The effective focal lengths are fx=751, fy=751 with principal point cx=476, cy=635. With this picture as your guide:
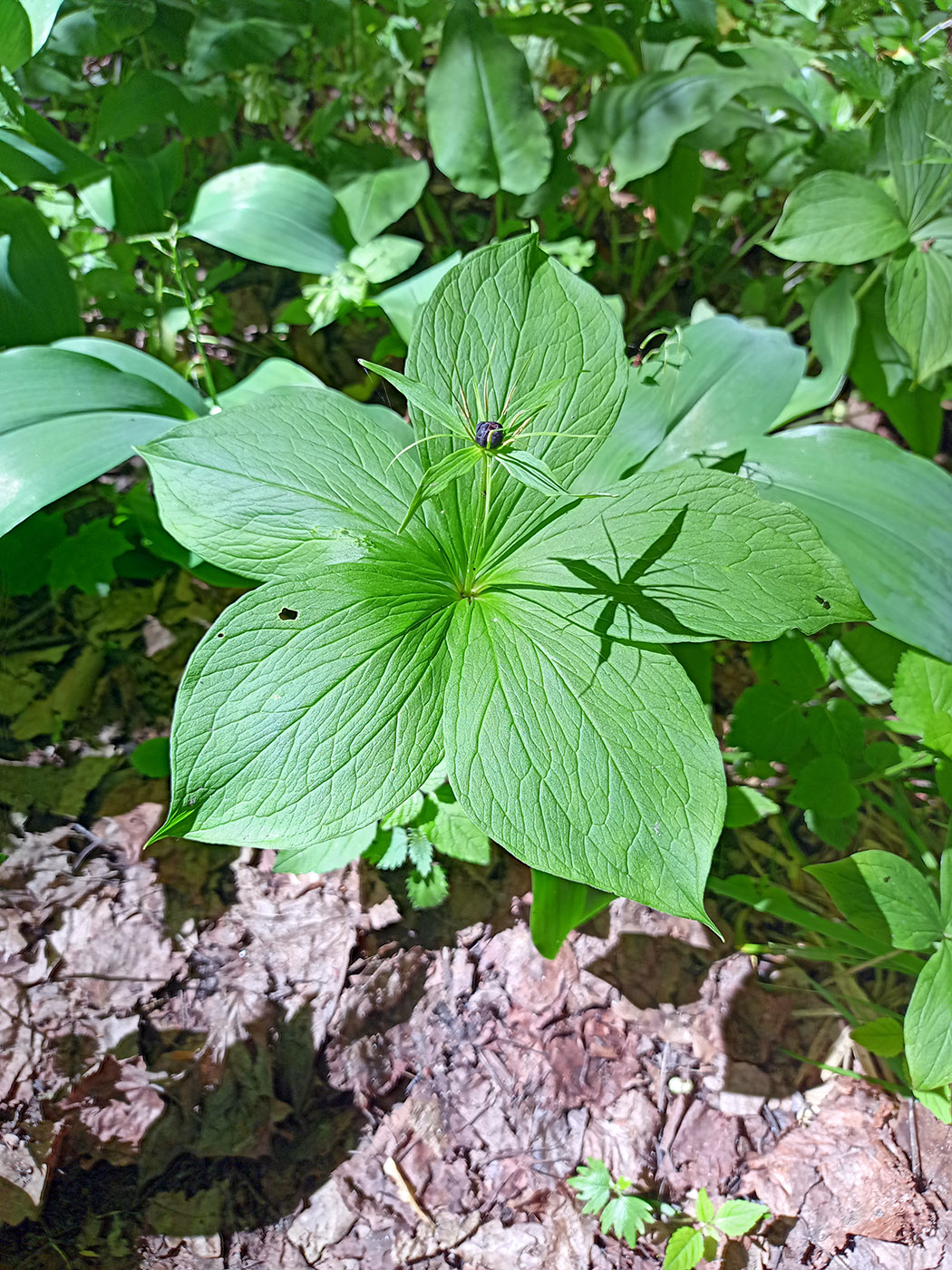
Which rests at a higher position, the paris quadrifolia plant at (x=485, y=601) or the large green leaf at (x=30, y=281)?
the large green leaf at (x=30, y=281)

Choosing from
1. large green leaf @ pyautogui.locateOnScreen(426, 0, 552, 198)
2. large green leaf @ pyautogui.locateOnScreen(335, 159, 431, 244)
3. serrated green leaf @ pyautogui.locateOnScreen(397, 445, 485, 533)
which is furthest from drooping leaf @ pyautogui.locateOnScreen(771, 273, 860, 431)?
serrated green leaf @ pyautogui.locateOnScreen(397, 445, 485, 533)

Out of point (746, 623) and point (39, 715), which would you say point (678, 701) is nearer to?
point (746, 623)

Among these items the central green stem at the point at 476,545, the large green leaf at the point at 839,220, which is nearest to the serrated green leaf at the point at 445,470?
the central green stem at the point at 476,545

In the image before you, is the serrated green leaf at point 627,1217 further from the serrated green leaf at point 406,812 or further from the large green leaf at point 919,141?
the large green leaf at point 919,141

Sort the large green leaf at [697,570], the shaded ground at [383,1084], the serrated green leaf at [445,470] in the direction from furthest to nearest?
1. the shaded ground at [383,1084]
2. the large green leaf at [697,570]
3. the serrated green leaf at [445,470]

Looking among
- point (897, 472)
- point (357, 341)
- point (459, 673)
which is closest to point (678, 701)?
point (459, 673)

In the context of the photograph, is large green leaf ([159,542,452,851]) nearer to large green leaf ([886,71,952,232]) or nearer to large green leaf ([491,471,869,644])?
large green leaf ([491,471,869,644])
